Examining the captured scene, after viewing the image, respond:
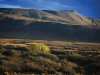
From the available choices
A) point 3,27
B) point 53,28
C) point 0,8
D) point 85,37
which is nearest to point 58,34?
point 53,28

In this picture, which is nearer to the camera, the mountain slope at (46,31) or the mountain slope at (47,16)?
the mountain slope at (46,31)

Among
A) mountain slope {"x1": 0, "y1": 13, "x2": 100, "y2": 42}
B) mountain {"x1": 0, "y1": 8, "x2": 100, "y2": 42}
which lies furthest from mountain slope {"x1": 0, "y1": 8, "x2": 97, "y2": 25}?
mountain slope {"x1": 0, "y1": 13, "x2": 100, "y2": 42}

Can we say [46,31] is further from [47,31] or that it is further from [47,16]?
[47,16]

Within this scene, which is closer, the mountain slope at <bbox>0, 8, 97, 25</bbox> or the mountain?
the mountain

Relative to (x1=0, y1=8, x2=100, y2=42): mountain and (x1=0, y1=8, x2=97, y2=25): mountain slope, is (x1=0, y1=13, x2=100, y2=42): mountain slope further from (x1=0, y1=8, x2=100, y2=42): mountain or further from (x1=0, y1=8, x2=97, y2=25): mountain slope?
(x1=0, y1=8, x2=97, y2=25): mountain slope

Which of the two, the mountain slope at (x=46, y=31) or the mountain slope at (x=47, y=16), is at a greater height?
the mountain slope at (x=47, y=16)

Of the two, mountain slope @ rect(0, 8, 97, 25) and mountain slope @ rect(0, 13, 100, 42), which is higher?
mountain slope @ rect(0, 8, 97, 25)

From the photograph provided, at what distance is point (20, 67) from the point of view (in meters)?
7.86

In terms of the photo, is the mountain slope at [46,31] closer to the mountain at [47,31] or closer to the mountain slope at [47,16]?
the mountain at [47,31]

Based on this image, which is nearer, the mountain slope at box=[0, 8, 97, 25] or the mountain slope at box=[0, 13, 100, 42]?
the mountain slope at box=[0, 13, 100, 42]

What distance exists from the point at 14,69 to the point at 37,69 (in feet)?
5.29

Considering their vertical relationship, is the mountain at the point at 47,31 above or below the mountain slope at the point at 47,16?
below

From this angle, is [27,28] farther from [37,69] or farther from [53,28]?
[37,69]

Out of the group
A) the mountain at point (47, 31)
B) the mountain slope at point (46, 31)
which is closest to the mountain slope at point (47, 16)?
the mountain at point (47, 31)
